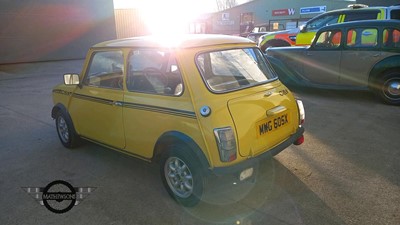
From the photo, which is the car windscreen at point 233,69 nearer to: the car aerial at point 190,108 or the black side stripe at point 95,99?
the car aerial at point 190,108

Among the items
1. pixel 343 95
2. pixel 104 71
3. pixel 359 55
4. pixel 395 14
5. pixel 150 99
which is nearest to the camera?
pixel 150 99

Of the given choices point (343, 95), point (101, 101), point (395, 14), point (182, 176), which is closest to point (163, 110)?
point (182, 176)

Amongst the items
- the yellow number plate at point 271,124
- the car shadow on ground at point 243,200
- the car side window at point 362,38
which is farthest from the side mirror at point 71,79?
the car side window at point 362,38

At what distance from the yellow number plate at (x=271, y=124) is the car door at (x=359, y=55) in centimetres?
426

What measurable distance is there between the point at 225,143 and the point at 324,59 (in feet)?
17.7

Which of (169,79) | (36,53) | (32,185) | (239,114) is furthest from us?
(36,53)

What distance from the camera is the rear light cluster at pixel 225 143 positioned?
8.73 feet

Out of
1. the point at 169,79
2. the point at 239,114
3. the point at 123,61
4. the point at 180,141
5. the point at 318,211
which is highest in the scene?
the point at 123,61

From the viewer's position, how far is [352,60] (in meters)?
6.68

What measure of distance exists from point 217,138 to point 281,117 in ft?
3.11

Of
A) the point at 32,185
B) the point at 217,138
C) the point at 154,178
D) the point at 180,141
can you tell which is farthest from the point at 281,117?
the point at 32,185

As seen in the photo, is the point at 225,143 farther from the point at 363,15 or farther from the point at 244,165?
the point at 363,15

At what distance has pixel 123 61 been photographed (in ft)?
11.5

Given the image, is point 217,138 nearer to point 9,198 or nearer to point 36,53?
point 9,198
